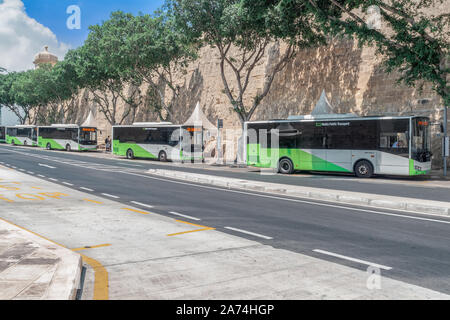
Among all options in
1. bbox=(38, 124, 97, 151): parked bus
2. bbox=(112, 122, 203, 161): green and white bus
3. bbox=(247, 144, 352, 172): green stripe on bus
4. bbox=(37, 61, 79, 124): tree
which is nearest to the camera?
bbox=(247, 144, 352, 172): green stripe on bus

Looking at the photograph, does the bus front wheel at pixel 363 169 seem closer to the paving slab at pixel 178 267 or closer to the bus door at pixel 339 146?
the bus door at pixel 339 146

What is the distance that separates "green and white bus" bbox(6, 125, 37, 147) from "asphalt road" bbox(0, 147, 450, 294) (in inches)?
1761

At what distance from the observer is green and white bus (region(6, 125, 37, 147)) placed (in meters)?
54.6

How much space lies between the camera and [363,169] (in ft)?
67.6

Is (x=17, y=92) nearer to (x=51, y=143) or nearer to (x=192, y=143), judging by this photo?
(x=51, y=143)

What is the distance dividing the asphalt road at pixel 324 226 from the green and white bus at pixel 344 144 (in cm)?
857

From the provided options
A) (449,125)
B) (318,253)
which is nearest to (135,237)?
(318,253)

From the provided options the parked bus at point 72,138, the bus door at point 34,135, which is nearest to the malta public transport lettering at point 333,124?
the parked bus at point 72,138

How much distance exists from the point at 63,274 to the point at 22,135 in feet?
194

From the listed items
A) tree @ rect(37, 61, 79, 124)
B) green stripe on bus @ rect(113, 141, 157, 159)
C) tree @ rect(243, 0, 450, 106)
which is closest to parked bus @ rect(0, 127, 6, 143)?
tree @ rect(37, 61, 79, 124)

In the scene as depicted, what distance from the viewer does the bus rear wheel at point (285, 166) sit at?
22969 millimetres

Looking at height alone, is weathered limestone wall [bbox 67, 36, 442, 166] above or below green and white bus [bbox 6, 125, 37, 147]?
above

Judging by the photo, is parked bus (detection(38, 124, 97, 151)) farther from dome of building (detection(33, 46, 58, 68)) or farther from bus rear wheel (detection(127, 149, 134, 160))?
dome of building (detection(33, 46, 58, 68))

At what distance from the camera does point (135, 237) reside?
733cm
